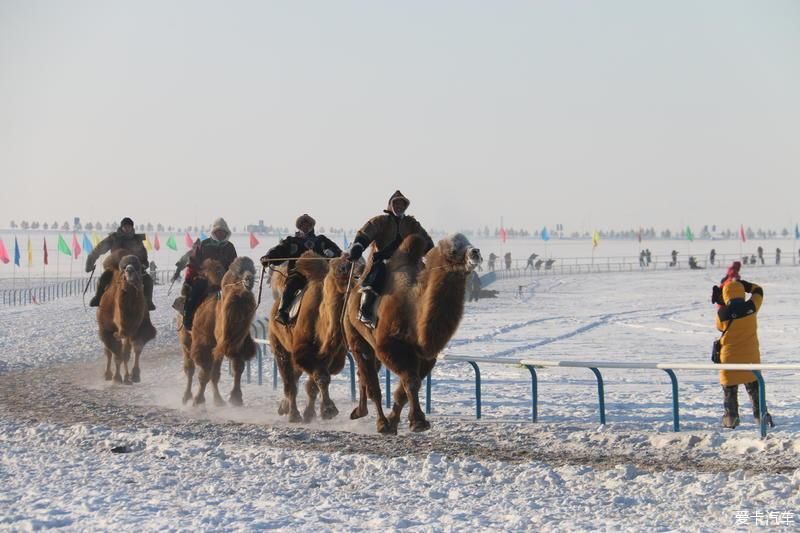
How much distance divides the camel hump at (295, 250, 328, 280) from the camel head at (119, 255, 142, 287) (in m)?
5.39

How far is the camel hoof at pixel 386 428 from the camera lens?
11206mm

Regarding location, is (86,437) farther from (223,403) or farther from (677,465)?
(677,465)

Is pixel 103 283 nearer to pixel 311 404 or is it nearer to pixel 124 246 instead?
pixel 124 246

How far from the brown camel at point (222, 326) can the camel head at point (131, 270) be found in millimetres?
2234

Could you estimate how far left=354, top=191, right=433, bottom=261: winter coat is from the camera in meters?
11.5

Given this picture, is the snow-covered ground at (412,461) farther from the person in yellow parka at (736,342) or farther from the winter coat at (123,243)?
the winter coat at (123,243)

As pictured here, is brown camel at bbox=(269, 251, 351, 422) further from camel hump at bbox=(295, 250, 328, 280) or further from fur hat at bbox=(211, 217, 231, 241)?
fur hat at bbox=(211, 217, 231, 241)

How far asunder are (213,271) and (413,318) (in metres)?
5.81

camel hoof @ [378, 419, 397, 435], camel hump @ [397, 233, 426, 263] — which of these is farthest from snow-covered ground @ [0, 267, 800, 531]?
camel hump @ [397, 233, 426, 263]

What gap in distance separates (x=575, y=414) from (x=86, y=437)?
5.66 metres

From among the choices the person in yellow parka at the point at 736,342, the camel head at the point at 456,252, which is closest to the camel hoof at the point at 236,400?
the camel head at the point at 456,252

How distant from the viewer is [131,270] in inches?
691

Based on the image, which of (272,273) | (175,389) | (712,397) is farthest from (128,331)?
(712,397)

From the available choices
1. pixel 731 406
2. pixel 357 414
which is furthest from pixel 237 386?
pixel 731 406
